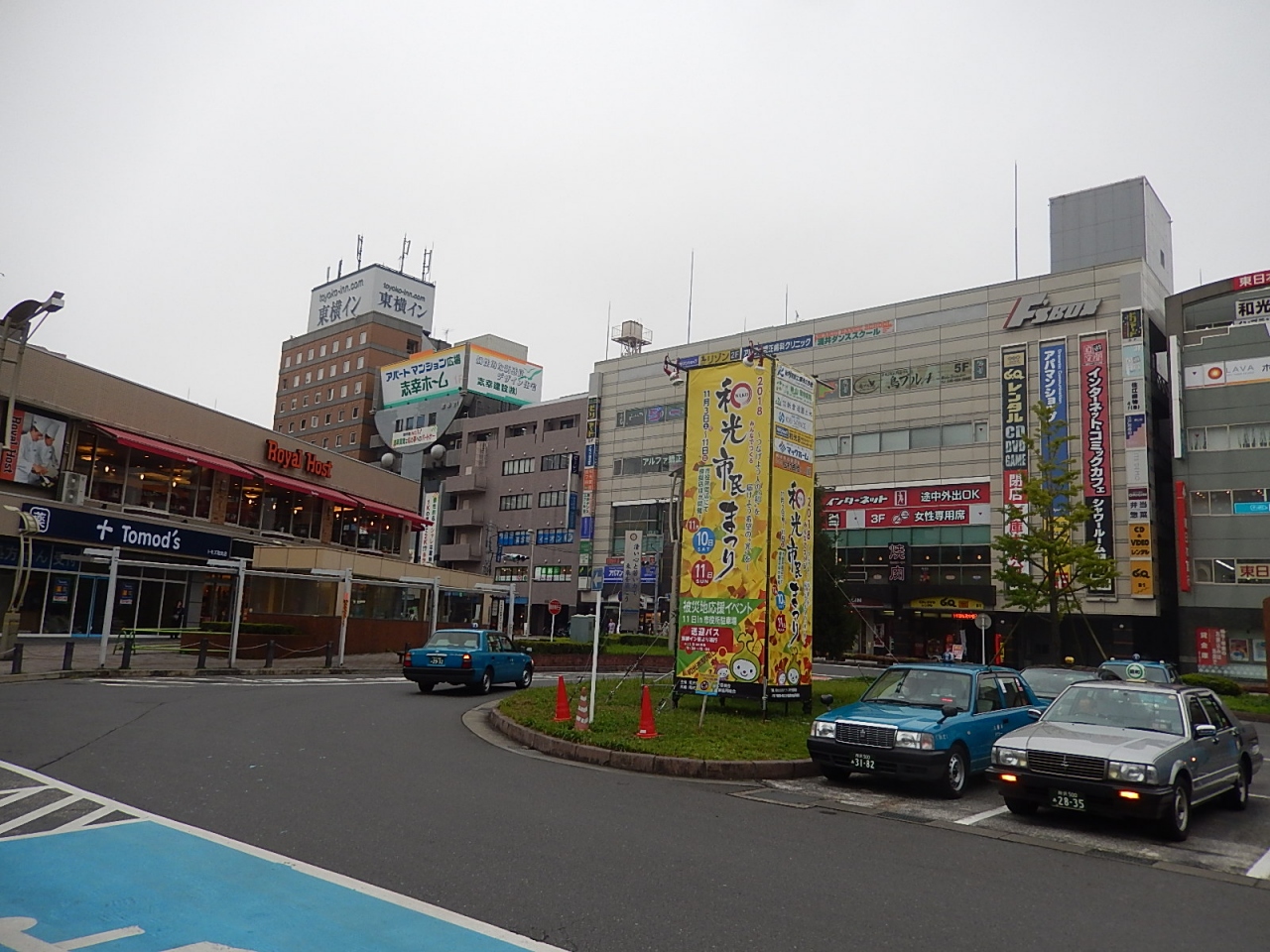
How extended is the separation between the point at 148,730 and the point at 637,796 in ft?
24.0

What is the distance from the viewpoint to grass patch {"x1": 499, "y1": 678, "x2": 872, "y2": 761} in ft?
41.2

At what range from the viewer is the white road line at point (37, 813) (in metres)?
7.26

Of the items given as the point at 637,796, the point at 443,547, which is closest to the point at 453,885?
the point at 637,796

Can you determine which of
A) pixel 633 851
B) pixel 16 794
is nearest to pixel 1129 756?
pixel 633 851

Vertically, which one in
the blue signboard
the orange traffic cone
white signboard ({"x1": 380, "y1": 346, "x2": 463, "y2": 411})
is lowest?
the orange traffic cone

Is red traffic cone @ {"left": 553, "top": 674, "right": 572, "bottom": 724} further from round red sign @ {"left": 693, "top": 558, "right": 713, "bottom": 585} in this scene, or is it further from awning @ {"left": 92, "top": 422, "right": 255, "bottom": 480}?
awning @ {"left": 92, "top": 422, "right": 255, "bottom": 480}

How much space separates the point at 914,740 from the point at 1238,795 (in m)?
3.91

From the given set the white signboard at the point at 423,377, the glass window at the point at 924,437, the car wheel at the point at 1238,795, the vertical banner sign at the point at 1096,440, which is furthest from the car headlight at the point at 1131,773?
the white signboard at the point at 423,377

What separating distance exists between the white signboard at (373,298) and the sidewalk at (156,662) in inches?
2563

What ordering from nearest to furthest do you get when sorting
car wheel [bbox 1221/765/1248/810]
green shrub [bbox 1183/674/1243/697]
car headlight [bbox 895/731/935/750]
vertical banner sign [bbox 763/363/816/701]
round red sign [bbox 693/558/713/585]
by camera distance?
car headlight [bbox 895/731/935/750] < car wheel [bbox 1221/765/1248/810] < vertical banner sign [bbox 763/363/816/701] < round red sign [bbox 693/558/713/585] < green shrub [bbox 1183/674/1243/697]

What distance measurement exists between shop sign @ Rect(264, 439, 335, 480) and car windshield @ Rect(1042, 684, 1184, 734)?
39263 mm

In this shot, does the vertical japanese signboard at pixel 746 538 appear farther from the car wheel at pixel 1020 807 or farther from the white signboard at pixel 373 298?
the white signboard at pixel 373 298

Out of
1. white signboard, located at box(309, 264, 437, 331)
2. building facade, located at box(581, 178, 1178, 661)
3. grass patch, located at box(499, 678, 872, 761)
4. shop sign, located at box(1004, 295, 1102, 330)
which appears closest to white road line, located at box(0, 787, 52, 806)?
grass patch, located at box(499, 678, 872, 761)

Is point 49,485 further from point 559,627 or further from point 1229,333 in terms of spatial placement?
point 1229,333
